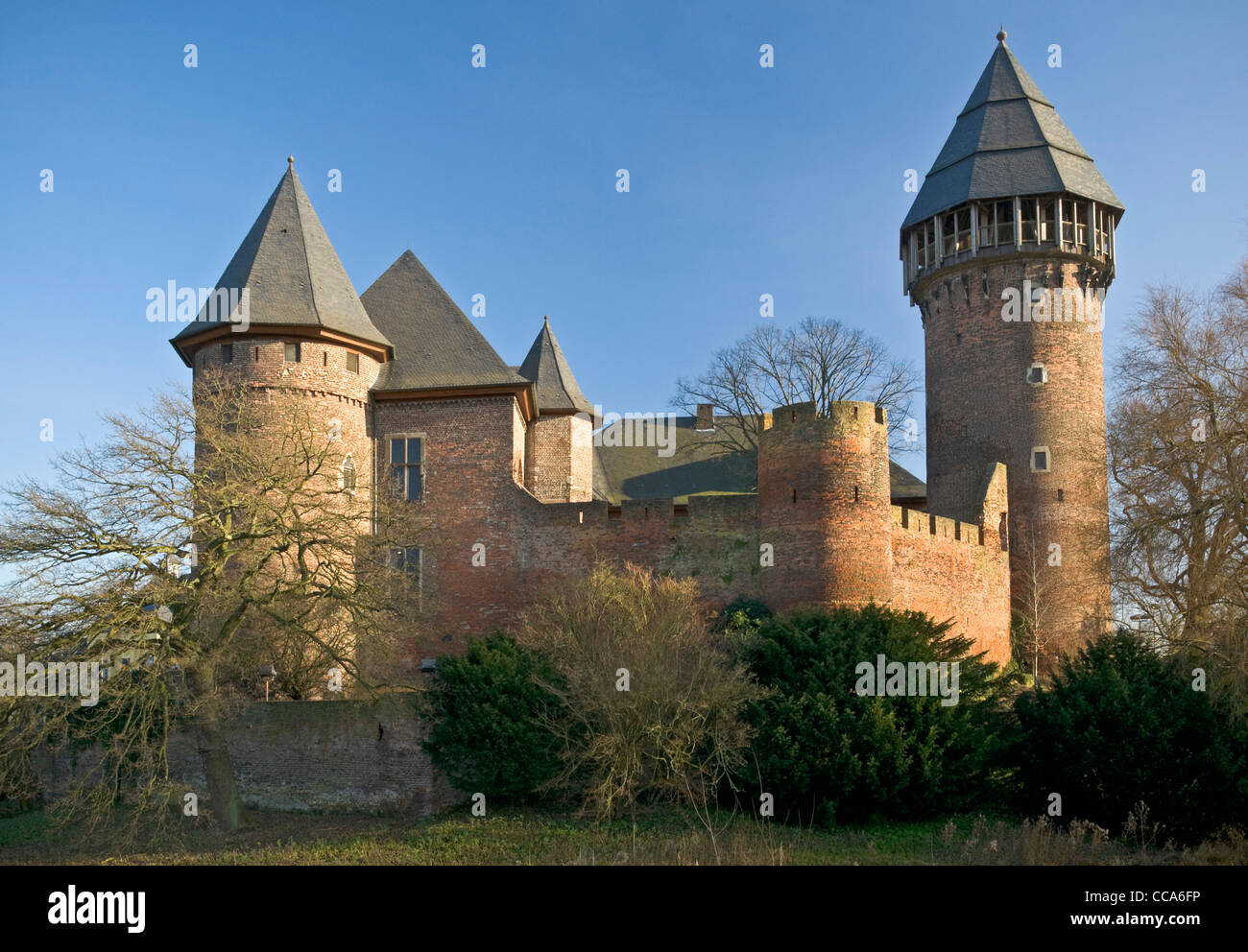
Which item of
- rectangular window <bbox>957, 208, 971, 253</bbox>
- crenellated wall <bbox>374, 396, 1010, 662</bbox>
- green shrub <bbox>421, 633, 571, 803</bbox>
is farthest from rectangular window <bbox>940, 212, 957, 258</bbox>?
green shrub <bbox>421, 633, 571, 803</bbox>

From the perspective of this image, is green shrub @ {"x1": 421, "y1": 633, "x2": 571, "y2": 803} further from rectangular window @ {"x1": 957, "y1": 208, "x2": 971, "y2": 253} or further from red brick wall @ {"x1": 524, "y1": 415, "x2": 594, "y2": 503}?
rectangular window @ {"x1": 957, "y1": 208, "x2": 971, "y2": 253}

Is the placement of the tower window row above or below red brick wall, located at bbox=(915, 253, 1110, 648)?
above

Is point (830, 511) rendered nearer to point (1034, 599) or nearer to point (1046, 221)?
point (1034, 599)

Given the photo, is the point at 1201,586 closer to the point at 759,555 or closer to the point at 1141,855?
the point at 1141,855

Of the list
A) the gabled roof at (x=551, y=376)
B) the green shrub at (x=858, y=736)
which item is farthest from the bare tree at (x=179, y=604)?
the gabled roof at (x=551, y=376)

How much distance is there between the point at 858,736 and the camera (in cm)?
1773

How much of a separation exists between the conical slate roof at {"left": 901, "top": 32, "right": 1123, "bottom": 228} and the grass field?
1841cm

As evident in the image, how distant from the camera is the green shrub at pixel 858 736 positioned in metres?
17.6

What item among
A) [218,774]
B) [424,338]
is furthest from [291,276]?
[218,774]

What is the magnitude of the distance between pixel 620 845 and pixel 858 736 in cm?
384

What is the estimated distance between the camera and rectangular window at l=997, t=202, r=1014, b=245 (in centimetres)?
3089
